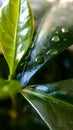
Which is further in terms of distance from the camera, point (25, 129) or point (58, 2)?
point (58, 2)

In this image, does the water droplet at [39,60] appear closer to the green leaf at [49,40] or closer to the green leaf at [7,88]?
the green leaf at [49,40]

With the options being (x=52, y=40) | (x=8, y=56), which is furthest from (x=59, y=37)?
(x=8, y=56)

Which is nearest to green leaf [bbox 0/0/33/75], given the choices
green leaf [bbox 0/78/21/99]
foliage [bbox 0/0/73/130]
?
foliage [bbox 0/0/73/130]

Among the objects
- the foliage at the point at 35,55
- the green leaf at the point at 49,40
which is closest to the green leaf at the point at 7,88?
the foliage at the point at 35,55

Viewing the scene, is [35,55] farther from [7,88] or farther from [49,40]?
[7,88]

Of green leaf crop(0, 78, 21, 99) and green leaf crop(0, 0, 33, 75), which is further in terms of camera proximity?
green leaf crop(0, 0, 33, 75)

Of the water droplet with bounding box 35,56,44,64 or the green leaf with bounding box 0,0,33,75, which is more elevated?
the green leaf with bounding box 0,0,33,75

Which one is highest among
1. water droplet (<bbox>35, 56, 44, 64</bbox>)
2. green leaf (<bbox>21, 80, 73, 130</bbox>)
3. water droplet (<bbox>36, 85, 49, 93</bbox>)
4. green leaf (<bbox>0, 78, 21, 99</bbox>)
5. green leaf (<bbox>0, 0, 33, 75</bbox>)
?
green leaf (<bbox>0, 0, 33, 75</bbox>)

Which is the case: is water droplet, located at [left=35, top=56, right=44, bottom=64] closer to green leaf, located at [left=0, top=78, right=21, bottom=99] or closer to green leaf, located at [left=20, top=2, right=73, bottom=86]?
green leaf, located at [left=20, top=2, right=73, bottom=86]

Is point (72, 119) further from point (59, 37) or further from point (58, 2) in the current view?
point (58, 2)

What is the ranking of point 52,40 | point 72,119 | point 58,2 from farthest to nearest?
1. point 58,2
2. point 52,40
3. point 72,119
